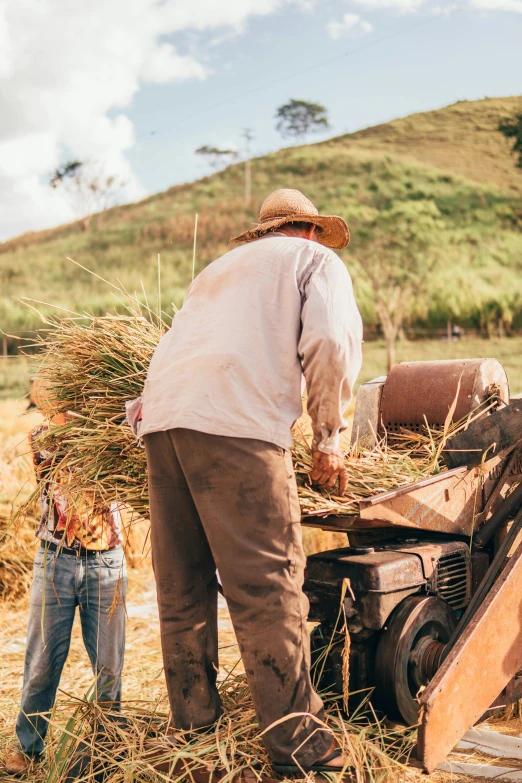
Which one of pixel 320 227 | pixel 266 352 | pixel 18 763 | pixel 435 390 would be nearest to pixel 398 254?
pixel 435 390

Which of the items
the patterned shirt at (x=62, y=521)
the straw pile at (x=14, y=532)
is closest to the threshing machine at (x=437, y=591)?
the patterned shirt at (x=62, y=521)

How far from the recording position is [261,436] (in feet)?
8.59

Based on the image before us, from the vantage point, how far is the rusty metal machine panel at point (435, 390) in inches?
150

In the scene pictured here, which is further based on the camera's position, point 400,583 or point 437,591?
point 437,591

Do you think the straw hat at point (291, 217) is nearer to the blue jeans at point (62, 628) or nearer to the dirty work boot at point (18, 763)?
the blue jeans at point (62, 628)

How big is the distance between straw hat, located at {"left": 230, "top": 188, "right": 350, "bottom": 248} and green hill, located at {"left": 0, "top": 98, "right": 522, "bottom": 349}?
32.6m

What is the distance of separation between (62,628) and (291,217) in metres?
2.17

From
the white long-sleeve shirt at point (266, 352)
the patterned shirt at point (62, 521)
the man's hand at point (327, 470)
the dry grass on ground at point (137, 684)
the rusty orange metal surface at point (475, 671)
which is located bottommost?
the dry grass on ground at point (137, 684)

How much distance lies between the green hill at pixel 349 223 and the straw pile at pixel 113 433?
1263 inches

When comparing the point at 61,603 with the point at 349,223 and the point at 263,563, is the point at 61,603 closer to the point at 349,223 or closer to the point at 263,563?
the point at 263,563

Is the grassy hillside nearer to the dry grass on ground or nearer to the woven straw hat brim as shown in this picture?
the dry grass on ground

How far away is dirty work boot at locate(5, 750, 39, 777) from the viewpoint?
352 cm

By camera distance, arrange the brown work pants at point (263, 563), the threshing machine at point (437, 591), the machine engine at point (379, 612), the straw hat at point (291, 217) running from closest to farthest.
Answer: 1. the brown work pants at point (263, 563)
2. the threshing machine at point (437, 591)
3. the machine engine at point (379, 612)
4. the straw hat at point (291, 217)

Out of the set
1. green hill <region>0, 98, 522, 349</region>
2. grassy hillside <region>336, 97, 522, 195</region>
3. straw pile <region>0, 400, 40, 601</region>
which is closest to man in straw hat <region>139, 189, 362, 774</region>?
straw pile <region>0, 400, 40, 601</region>
